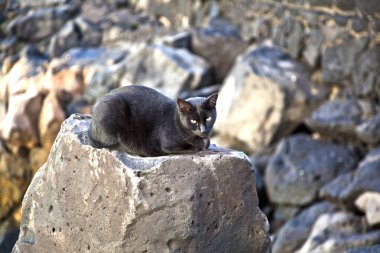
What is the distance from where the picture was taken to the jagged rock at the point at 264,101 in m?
11.2

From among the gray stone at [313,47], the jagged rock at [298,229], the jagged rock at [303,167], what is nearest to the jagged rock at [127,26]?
the gray stone at [313,47]

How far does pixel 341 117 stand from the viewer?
1052cm

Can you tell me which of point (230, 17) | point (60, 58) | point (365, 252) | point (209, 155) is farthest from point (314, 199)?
point (60, 58)

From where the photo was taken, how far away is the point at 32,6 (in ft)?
51.5

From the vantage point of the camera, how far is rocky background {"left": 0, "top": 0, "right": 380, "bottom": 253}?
32.5 ft

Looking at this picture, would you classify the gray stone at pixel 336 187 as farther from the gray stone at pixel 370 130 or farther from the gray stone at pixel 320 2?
the gray stone at pixel 320 2

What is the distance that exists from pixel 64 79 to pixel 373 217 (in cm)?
734

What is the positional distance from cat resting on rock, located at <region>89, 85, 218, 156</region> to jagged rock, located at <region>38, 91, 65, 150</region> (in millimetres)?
8339

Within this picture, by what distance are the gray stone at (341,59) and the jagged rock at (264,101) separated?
391mm

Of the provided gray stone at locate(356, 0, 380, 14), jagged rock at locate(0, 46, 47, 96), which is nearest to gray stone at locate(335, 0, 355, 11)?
gray stone at locate(356, 0, 380, 14)

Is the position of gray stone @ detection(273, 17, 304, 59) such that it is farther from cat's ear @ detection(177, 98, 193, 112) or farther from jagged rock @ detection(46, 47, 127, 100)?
cat's ear @ detection(177, 98, 193, 112)

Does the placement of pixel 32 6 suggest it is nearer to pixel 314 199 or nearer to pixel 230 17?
pixel 230 17

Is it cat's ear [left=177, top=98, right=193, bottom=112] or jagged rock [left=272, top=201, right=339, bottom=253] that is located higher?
cat's ear [left=177, top=98, right=193, bottom=112]

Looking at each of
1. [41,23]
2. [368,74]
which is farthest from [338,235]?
[41,23]
